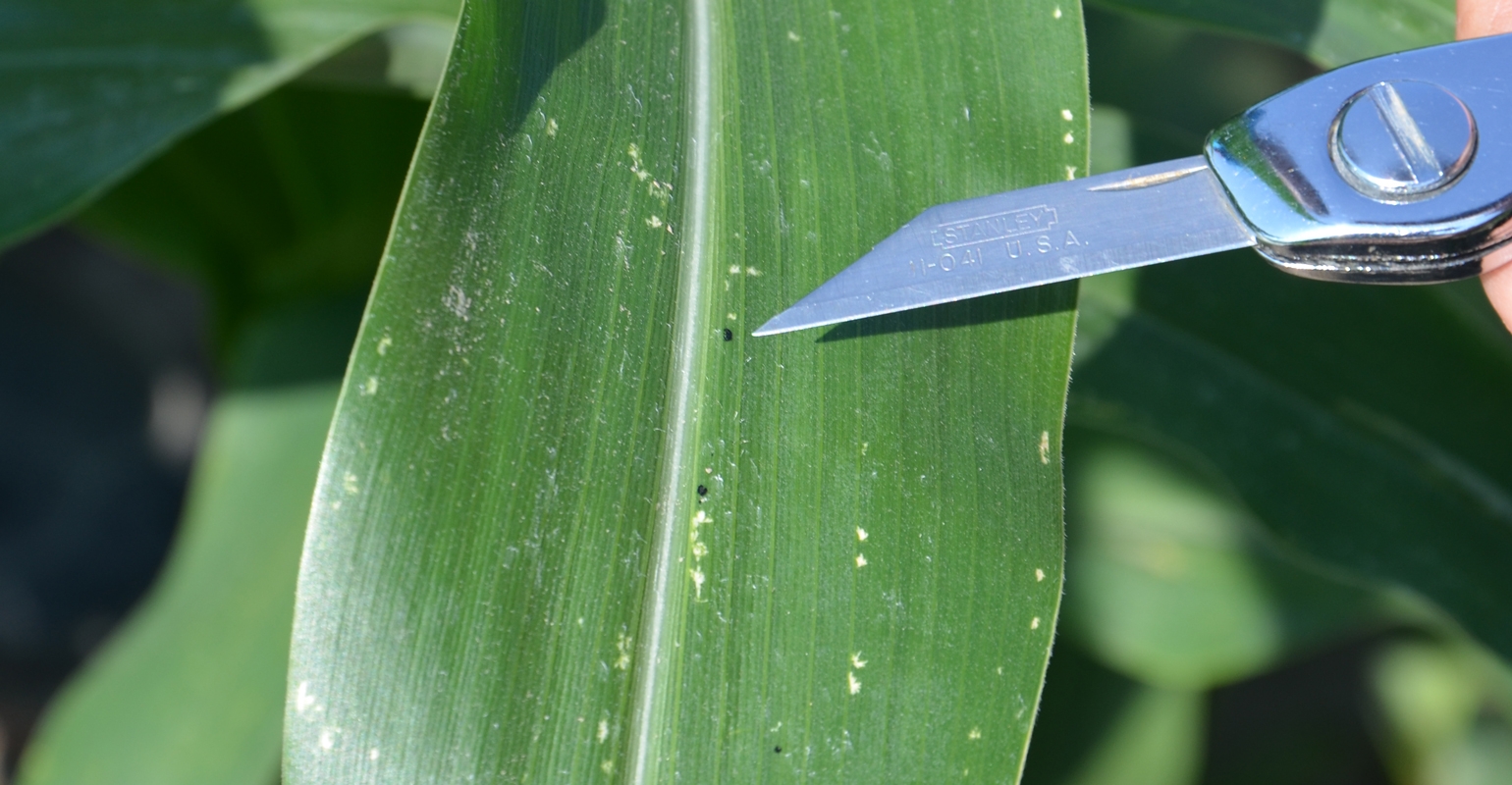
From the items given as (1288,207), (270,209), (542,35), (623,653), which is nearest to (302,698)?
(623,653)

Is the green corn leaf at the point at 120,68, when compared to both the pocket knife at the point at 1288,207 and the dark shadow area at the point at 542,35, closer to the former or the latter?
the dark shadow area at the point at 542,35

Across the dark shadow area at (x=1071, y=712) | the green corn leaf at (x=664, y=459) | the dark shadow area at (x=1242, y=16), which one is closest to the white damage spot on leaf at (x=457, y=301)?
the green corn leaf at (x=664, y=459)

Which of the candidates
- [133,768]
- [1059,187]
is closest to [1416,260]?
[1059,187]

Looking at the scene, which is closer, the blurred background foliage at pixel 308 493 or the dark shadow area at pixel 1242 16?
the dark shadow area at pixel 1242 16

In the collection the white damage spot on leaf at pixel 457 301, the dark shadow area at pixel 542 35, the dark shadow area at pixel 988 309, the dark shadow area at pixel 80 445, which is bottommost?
the dark shadow area at pixel 80 445

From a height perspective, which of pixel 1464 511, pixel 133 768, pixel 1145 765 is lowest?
pixel 1145 765

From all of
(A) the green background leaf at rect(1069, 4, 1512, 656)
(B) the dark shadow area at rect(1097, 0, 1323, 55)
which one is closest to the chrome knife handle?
(B) the dark shadow area at rect(1097, 0, 1323, 55)

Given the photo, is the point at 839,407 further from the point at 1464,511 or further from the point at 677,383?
the point at 1464,511
